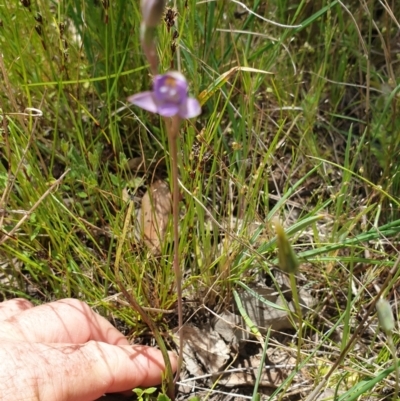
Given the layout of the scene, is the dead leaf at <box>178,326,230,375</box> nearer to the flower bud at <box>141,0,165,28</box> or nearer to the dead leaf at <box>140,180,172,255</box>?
the dead leaf at <box>140,180,172,255</box>

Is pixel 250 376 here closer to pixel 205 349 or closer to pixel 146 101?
pixel 205 349

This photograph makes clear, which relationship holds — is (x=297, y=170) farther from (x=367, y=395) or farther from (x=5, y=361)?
(x=5, y=361)

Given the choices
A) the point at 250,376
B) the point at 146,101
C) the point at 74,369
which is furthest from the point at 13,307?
the point at 146,101

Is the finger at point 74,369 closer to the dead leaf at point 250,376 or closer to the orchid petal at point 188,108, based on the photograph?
the dead leaf at point 250,376

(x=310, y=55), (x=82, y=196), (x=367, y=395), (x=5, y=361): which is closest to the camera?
(x=5, y=361)

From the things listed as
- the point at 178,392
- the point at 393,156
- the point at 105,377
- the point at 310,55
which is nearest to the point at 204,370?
the point at 178,392

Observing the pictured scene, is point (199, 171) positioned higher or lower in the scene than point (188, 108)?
lower
